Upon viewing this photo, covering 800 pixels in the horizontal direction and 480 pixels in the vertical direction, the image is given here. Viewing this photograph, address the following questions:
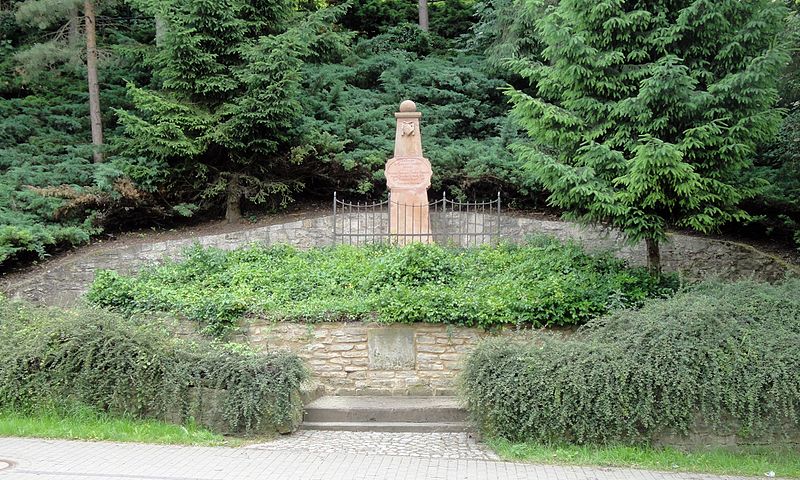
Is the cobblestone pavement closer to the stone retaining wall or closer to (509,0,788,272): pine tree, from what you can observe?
(509,0,788,272): pine tree

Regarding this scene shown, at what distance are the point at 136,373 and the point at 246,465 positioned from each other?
185 centimetres

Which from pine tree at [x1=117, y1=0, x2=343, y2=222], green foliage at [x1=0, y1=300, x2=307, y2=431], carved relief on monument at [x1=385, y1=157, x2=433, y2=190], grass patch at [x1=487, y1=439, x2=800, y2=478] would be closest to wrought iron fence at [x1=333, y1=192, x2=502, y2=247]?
carved relief on monument at [x1=385, y1=157, x2=433, y2=190]

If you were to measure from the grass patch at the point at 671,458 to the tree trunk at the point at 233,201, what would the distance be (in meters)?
8.95

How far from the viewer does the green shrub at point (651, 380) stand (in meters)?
5.93

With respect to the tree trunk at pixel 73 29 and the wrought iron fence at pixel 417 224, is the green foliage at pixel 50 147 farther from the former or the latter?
the wrought iron fence at pixel 417 224

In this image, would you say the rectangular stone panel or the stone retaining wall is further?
the stone retaining wall

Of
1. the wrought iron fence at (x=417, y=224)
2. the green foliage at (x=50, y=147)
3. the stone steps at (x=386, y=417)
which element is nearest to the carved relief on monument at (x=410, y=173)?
the wrought iron fence at (x=417, y=224)

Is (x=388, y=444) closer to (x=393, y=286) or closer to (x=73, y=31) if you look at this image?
(x=393, y=286)

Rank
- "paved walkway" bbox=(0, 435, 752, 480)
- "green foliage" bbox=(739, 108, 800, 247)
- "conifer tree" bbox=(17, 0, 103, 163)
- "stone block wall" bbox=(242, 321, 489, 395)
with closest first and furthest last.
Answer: "paved walkway" bbox=(0, 435, 752, 480) < "stone block wall" bbox=(242, 321, 489, 395) < "green foliage" bbox=(739, 108, 800, 247) < "conifer tree" bbox=(17, 0, 103, 163)

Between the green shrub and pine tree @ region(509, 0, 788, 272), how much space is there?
5.75ft

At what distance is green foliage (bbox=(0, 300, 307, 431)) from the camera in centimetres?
664

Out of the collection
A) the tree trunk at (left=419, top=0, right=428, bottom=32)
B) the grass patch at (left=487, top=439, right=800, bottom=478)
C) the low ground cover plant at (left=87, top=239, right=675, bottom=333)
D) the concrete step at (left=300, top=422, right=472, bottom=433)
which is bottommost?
the concrete step at (left=300, top=422, right=472, bottom=433)

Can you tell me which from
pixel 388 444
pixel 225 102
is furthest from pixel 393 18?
pixel 388 444

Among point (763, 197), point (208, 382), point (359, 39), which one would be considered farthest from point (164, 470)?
point (359, 39)
